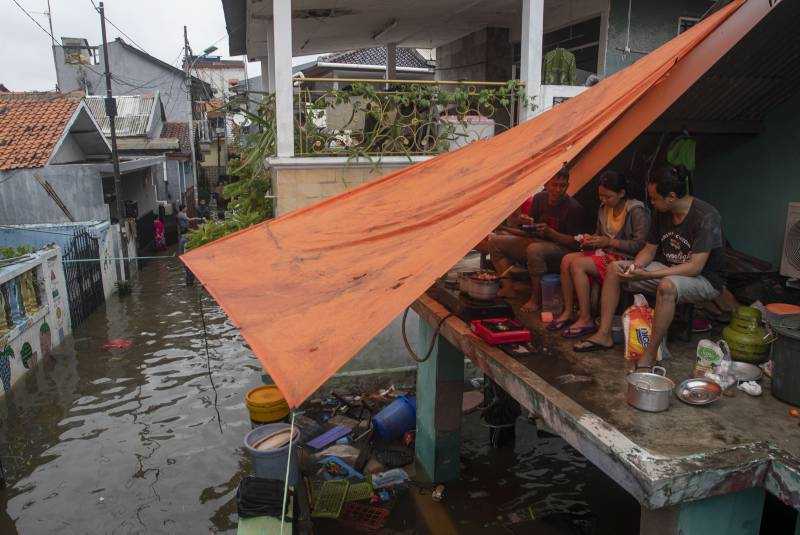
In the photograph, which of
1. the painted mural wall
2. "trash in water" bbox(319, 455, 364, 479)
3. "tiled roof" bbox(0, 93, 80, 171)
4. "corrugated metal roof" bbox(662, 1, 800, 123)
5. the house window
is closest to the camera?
"corrugated metal roof" bbox(662, 1, 800, 123)

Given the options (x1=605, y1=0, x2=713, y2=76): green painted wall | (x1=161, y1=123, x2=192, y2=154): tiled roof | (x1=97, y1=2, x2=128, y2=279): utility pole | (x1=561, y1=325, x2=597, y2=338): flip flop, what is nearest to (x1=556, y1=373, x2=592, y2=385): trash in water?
(x1=561, y1=325, x2=597, y2=338): flip flop

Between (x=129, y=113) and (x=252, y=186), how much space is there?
20337mm

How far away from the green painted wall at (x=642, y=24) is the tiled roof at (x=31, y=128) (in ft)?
47.1

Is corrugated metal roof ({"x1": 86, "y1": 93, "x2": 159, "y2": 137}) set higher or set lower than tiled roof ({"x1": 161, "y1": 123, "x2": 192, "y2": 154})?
higher


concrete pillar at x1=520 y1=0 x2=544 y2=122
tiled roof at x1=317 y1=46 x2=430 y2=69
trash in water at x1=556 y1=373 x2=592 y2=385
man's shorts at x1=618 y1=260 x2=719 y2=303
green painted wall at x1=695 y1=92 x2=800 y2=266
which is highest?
tiled roof at x1=317 y1=46 x2=430 y2=69

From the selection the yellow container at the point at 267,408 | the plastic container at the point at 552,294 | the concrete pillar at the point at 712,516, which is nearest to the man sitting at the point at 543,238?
the plastic container at the point at 552,294

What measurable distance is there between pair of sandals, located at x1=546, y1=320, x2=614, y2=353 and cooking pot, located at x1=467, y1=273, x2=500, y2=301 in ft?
1.88

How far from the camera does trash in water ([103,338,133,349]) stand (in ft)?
40.8

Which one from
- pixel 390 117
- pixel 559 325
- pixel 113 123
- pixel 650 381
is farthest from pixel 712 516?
pixel 113 123

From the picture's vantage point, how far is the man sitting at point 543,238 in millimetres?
5402

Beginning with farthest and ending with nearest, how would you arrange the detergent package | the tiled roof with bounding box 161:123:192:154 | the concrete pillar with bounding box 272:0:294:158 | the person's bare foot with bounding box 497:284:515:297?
the tiled roof with bounding box 161:123:192:154, the concrete pillar with bounding box 272:0:294:158, the person's bare foot with bounding box 497:284:515:297, the detergent package

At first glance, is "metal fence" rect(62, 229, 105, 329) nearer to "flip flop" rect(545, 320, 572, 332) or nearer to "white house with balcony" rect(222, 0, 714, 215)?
"white house with balcony" rect(222, 0, 714, 215)

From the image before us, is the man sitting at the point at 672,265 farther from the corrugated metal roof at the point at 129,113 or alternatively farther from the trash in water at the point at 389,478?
the corrugated metal roof at the point at 129,113

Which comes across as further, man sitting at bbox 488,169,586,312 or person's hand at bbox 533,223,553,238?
person's hand at bbox 533,223,553,238
